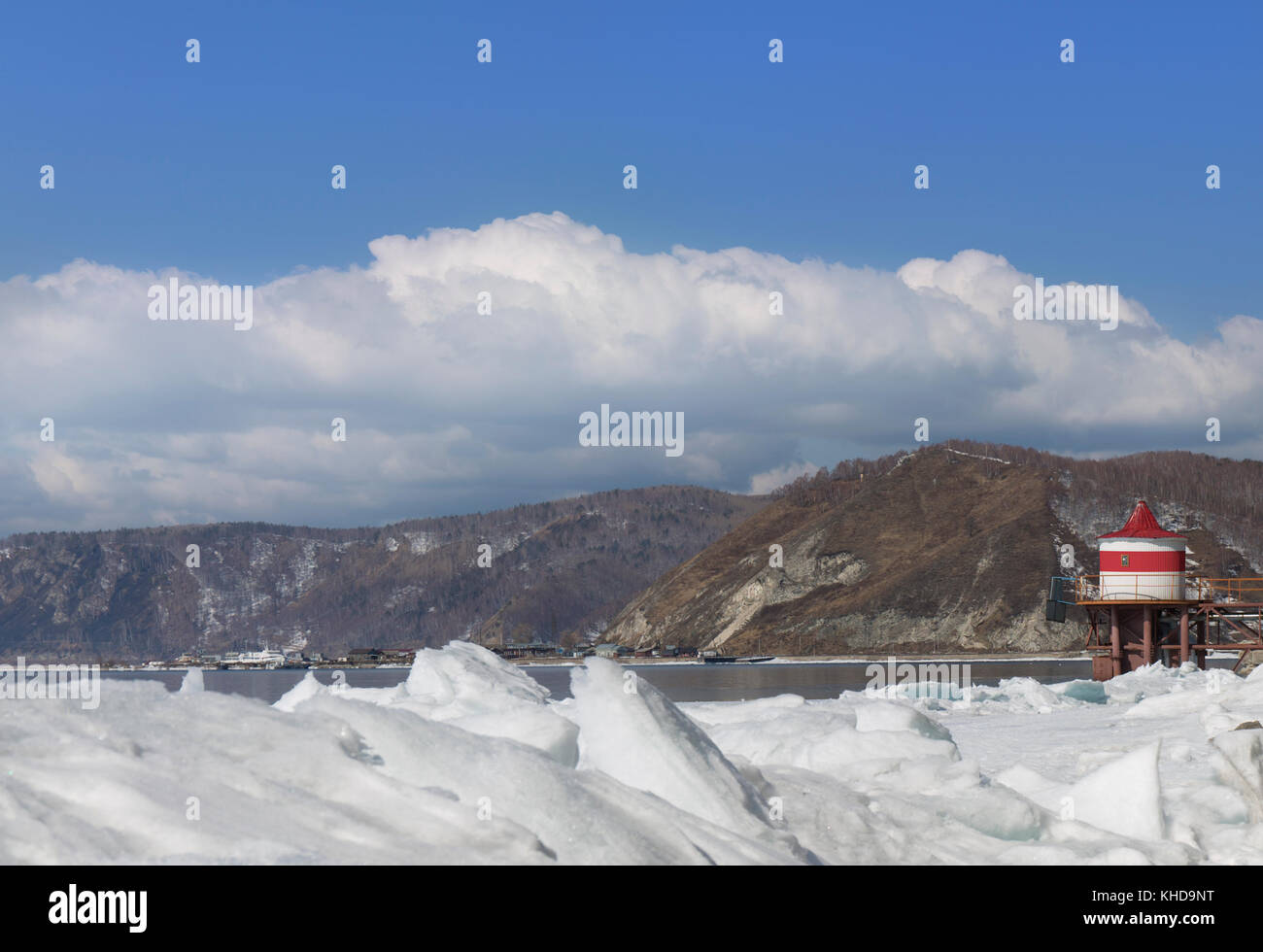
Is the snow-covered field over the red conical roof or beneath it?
beneath

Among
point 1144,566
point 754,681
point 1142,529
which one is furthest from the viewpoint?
point 754,681

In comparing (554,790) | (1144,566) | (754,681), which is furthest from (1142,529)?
(554,790)
